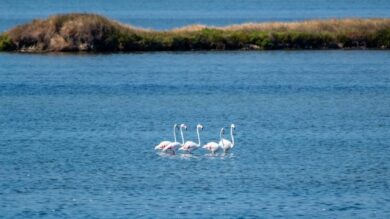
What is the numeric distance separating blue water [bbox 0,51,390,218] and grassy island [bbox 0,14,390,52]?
2800mm

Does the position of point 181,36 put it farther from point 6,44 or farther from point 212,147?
point 212,147

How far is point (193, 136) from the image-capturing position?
43719 millimetres

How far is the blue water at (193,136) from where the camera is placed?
31234 mm

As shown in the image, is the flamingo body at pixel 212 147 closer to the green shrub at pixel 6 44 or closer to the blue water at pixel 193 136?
the blue water at pixel 193 136

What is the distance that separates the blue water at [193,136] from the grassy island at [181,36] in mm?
2800

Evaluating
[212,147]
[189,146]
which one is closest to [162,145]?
[189,146]

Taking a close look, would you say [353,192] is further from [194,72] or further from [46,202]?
[194,72]

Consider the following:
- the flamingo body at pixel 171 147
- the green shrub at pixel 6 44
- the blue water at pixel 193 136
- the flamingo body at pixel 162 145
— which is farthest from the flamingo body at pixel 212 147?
the green shrub at pixel 6 44

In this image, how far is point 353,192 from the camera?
32.6 meters

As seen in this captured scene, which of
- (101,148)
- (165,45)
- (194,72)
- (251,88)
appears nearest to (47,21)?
(165,45)

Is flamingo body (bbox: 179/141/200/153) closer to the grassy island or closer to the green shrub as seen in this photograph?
the grassy island

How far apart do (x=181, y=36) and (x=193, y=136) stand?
3688 centimetres

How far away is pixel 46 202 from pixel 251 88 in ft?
105

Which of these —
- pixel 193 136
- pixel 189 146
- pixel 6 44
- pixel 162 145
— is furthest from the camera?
pixel 6 44
